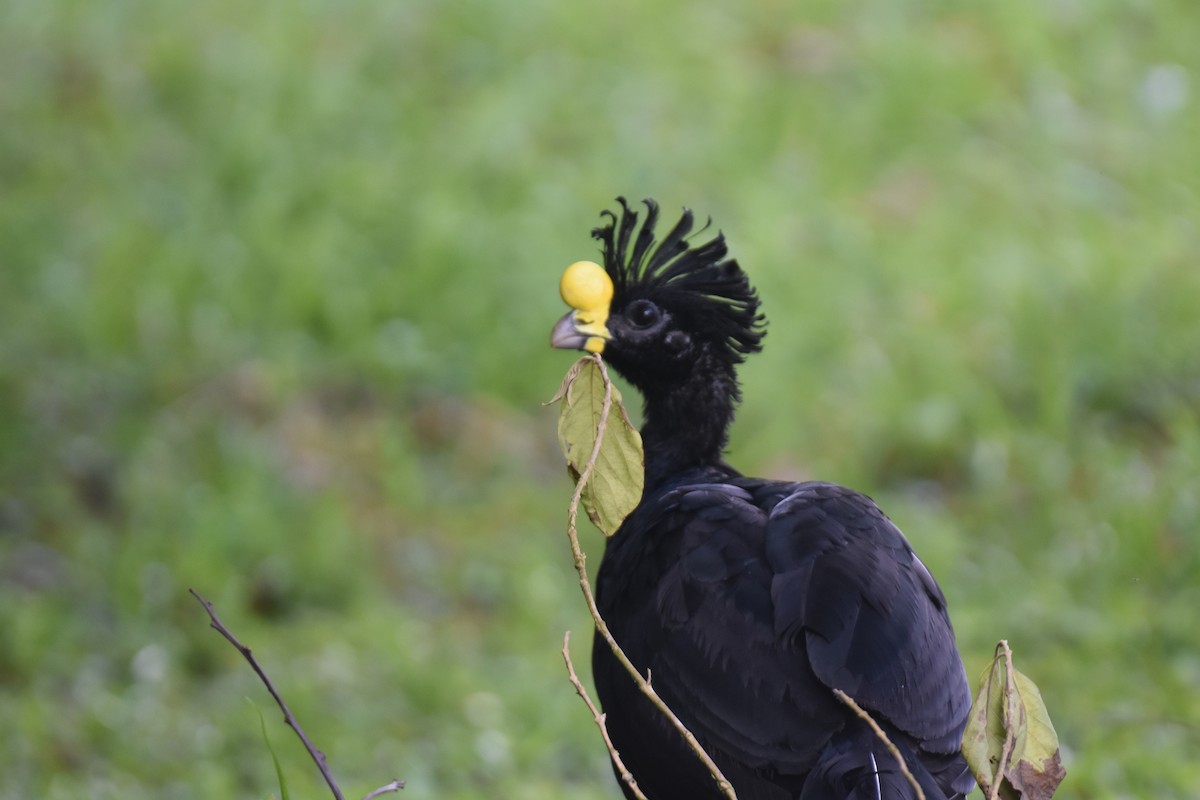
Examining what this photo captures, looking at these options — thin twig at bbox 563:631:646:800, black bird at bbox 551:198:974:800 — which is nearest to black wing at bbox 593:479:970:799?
black bird at bbox 551:198:974:800

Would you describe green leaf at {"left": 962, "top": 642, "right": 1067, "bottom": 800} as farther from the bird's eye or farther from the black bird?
the bird's eye

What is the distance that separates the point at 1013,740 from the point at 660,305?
171cm

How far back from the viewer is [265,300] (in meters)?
7.20

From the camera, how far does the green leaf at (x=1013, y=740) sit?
2.23 meters

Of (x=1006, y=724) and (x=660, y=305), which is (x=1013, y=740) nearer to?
(x=1006, y=724)

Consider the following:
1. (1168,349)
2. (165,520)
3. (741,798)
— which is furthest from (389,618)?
(1168,349)

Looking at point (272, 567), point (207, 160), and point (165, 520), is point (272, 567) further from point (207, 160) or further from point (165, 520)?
point (207, 160)

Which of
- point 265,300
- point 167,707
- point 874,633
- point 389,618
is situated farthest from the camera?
point 265,300

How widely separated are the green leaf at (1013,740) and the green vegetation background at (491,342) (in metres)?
2.22

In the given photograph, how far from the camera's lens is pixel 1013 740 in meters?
2.24

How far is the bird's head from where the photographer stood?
369 centimetres

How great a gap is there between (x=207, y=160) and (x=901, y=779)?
6221 millimetres

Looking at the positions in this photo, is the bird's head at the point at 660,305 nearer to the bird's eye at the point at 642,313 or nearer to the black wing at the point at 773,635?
the bird's eye at the point at 642,313

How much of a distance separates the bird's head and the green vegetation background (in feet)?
5.42
